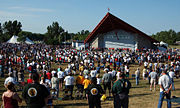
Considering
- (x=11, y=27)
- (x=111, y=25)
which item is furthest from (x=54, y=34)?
(x=111, y=25)

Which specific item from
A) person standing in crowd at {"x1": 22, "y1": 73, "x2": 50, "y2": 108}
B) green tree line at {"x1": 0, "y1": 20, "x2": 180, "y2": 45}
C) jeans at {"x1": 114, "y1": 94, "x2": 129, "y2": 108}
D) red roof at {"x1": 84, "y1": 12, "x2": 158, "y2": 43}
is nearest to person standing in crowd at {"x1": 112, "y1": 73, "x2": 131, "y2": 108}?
jeans at {"x1": 114, "y1": 94, "x2": 129, "y2": 108}

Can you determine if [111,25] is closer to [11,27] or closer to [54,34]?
[54,34]

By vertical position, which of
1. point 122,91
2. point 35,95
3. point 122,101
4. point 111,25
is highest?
point 111,25

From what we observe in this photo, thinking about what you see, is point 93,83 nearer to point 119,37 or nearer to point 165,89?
point 165,89

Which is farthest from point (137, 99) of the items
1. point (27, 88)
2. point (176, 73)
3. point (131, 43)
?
point (131, 43)

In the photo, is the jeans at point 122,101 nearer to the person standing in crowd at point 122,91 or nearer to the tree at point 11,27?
the person standing in crowd at point 122,91

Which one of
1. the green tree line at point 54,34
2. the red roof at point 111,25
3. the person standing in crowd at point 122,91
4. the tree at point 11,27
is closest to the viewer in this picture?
the person standing in crowd at point 122,91

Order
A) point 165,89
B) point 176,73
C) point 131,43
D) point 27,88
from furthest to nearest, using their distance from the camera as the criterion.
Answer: point 131,43
point 176,73
point 165,89
point 27,88

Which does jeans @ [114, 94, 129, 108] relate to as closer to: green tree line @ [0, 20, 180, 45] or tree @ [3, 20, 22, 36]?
green tree line @ [0, 20, 180, 45]

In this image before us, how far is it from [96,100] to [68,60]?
19.1 metres

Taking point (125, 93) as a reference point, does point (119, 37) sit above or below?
above

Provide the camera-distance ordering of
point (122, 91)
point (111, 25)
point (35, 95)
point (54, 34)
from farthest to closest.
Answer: point (54, 34), point (111, 25), point (122, 91), point (35, 95)

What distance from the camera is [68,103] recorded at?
935cm

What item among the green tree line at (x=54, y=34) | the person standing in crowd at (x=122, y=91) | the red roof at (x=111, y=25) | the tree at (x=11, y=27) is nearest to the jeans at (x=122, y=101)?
the person standing in crowd at (x=122, y=91)
